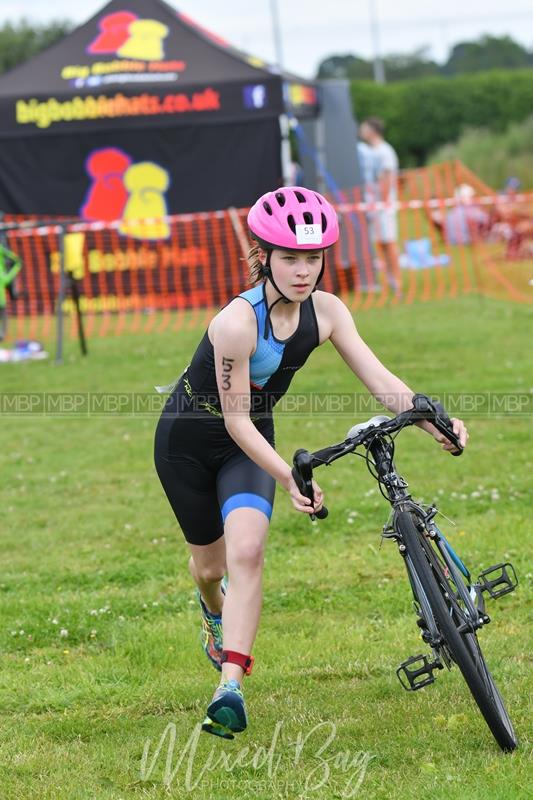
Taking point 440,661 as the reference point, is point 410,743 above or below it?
below

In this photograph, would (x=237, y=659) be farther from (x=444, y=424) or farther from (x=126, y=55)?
(x=126, y=55)

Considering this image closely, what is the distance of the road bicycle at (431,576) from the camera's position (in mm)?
3998

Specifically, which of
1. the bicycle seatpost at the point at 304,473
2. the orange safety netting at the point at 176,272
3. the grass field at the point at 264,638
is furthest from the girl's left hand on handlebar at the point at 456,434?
the orange safety netting at the point at 176,272

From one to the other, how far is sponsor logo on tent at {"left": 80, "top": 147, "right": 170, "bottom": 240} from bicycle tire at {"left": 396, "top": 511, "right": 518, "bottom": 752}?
47.8ft

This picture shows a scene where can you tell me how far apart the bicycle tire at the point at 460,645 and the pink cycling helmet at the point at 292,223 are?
1.08 m

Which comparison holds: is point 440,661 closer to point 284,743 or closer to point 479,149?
point 284,743

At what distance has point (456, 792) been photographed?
12.8 ft

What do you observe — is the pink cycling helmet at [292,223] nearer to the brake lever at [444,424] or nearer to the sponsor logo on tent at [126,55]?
the brake lever at [444,424]

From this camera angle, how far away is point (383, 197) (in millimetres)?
19047

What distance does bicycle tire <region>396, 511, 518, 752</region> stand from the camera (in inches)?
156

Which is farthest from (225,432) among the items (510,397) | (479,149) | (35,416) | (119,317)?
(479,149)

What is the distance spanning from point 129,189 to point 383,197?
419 centimetres

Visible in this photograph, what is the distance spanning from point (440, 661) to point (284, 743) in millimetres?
756

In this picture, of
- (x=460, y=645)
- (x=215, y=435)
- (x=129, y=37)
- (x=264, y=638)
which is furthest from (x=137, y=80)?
(x=460, y=645)
